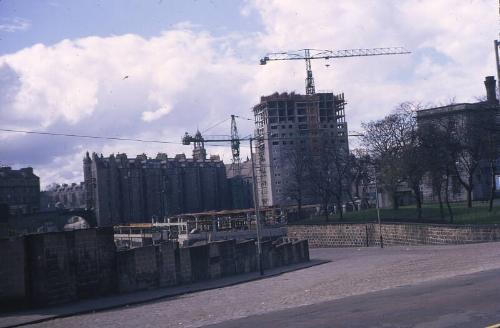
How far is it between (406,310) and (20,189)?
48531 mm

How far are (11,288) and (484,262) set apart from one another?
20.6m

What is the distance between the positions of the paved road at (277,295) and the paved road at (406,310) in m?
1.53

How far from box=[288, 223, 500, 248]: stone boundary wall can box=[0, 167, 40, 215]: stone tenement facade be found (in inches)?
1072

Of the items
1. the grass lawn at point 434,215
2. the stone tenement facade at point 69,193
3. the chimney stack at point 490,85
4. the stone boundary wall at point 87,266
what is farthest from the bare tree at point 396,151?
the stone tenement facade at point 69,193

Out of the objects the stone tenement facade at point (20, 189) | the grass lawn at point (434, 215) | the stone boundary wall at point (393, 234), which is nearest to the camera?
the stone boundary wall at point (393, 234)

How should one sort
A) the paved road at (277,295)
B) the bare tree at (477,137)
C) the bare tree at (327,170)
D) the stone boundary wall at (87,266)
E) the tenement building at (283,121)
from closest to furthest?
the paved road at (277,295) < the stone boundary wall at (87,266) < the bare tree at (477,137) < the bare tree at (327,170) < the tenement building at (283,121)

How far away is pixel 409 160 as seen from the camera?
5750 centimetres

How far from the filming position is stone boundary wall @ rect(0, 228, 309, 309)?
2403 cm

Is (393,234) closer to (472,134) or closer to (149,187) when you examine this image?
(472,134)

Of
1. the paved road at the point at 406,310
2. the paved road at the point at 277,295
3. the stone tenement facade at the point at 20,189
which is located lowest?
the paved road at the point at 277,295

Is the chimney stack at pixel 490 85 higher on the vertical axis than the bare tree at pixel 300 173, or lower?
higher

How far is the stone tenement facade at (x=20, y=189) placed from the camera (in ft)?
167

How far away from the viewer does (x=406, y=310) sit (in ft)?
48.1

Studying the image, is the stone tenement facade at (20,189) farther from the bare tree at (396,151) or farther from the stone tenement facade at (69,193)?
the stone tenement facade at (69,193)
